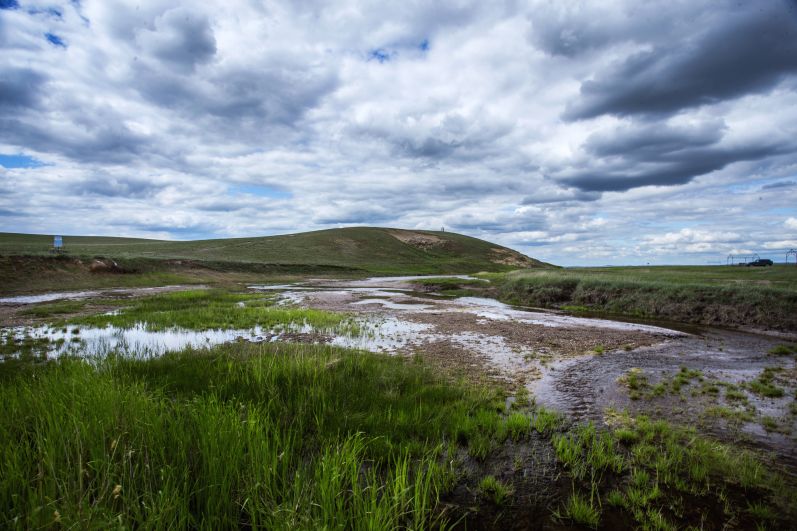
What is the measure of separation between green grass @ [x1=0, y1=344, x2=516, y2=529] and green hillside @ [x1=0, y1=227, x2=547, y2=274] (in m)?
56.7

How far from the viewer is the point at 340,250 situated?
367 ft

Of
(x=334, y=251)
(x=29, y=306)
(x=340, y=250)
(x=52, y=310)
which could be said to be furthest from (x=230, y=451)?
(x=340, y=250)

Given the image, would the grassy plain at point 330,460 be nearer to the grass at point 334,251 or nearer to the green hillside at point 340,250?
the grass at point 334,251

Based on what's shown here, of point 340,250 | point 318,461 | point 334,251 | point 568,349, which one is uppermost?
point 340,250

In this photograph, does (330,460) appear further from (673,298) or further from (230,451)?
(673,298)

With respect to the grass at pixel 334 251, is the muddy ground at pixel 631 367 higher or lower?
lower

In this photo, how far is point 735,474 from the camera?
5.45 m

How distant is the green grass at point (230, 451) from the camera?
3.44m

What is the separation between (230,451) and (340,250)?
10911 cm

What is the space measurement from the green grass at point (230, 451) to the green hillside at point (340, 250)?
56.7 m

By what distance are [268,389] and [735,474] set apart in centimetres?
785

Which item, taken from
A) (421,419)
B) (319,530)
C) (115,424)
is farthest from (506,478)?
(115,424)

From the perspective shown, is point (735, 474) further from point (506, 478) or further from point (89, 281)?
point (89, 281)

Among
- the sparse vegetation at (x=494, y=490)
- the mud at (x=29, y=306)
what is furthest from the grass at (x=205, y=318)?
the sparse vegetation at (x=494, y=490)
